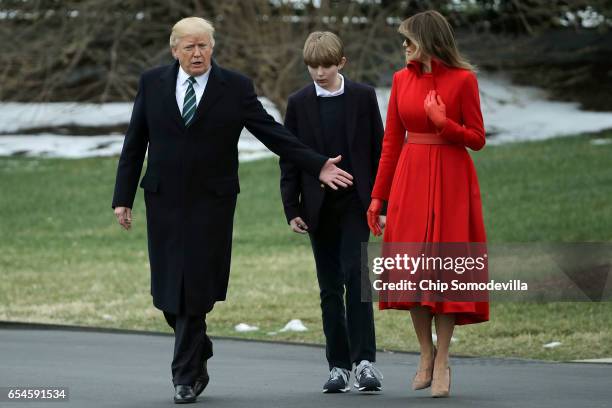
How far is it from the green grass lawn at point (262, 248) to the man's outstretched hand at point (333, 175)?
338cm

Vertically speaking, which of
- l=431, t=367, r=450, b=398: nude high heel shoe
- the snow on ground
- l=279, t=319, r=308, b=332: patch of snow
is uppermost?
l=431, t=367, r=450, b=398: nude high heel shoe

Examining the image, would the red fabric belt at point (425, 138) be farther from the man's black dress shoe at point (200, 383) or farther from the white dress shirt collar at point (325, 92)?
the man's black dress shoe at point (200, 383)

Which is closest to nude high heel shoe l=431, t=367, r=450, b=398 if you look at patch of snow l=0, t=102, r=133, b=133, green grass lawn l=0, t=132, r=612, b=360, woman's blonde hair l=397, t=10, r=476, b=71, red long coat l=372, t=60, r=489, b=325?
red long coat l=372, t=60, r=489, b=325

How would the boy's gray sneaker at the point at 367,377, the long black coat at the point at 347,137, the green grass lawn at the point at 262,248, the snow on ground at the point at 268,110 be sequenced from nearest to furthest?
1. the boy's gray sneaker at the point at 367,377
2. the long black coat at the point at 347,137
3. the green grass lawn at the point at 262,248
4. the snow on ground at the point at 268,110

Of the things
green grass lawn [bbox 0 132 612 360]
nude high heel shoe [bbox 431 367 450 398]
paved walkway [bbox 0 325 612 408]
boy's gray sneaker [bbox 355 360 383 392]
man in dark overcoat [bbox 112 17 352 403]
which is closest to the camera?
nude high heel shoe [bbox 431 367 450 398]

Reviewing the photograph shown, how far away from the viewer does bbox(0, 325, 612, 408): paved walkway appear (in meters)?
7.68

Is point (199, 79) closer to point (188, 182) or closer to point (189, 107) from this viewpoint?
point (189, 107)

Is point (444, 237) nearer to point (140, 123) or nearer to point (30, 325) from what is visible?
point (140, 123)

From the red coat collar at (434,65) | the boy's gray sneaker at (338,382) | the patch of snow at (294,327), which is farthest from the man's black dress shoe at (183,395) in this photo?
the patch of snow at (294,327)

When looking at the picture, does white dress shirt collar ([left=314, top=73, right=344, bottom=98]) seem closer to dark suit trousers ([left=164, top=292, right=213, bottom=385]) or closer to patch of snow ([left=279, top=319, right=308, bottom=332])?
dark suit trousers ([left=164, top=292, right=213, bottom=385])

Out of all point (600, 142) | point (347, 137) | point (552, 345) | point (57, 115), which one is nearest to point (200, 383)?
point (347, 137)

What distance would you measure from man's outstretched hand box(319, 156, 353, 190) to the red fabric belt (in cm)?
44

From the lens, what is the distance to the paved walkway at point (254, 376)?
25.2 ft

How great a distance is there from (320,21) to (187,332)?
19.9 meters
